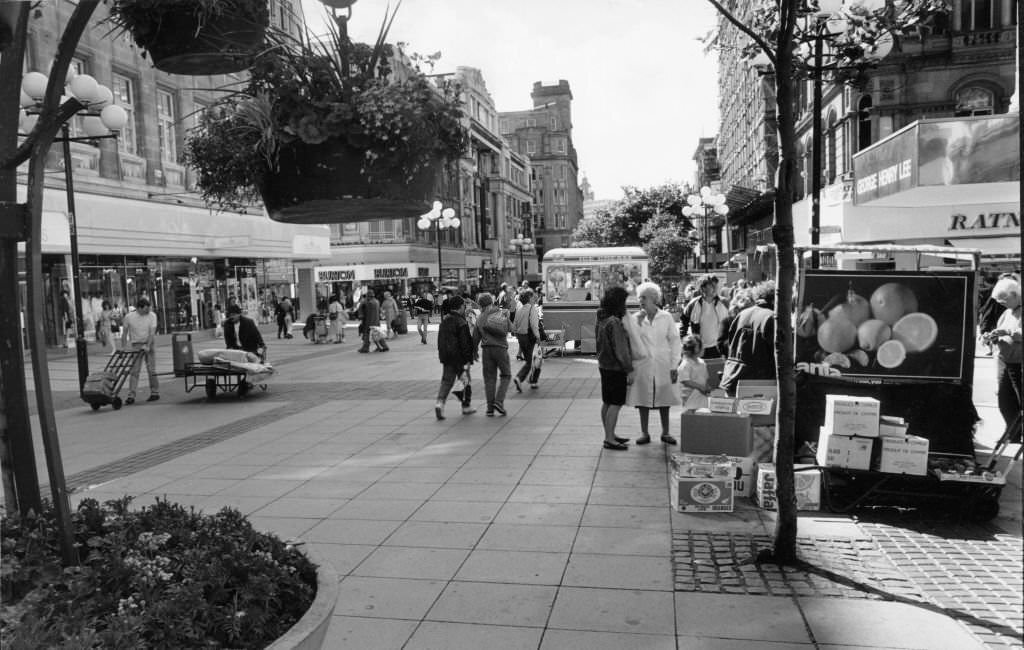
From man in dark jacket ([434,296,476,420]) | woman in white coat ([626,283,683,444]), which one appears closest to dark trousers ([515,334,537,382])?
man in dark jacket ([434,296,476,420])

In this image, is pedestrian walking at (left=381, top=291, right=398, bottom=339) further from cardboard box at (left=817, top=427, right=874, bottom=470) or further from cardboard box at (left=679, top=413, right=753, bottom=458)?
cardboard box at (left=817, top=427, right=874, bottom=470)

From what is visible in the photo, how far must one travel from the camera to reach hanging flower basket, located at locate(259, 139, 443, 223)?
8.14ft

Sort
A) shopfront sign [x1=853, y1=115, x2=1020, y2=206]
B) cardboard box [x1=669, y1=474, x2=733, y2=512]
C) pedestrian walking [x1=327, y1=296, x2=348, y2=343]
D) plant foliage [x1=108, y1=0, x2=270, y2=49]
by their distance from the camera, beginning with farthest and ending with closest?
pedestrian walking [x1=327, y1=296, x2=348, y2=343]
shopfront sign [x1=853, y1=115, x2=1020, y2=206]
cardboard box [x1=669, y1=474, x2=733, y2=512]
plant foliage [x1=108, y1=0, x2=270, y2=49]

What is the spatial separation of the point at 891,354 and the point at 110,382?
11369 millimetres

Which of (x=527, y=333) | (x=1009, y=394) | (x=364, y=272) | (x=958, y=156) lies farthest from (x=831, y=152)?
(x=364, y=272)

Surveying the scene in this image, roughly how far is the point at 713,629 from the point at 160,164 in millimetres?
25156

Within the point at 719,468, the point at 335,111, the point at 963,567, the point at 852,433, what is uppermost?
the point at 335,111

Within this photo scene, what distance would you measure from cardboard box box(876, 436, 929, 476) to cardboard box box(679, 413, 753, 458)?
1058 mm

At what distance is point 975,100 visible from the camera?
22.4 meters

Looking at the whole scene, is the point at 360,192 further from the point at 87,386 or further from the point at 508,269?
the point at 508,269

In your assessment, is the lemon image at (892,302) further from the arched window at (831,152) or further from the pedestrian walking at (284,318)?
the pedestrian walking at (284,318)

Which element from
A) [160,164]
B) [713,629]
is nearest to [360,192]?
[713,629]

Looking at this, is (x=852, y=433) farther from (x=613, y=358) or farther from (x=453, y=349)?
(x=453, y=349)

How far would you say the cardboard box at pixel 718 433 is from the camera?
6504 millimetres
